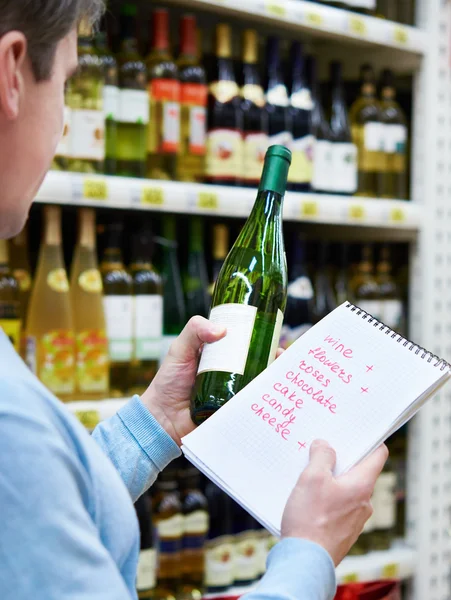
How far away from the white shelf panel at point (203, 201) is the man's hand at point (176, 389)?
648 millimetres

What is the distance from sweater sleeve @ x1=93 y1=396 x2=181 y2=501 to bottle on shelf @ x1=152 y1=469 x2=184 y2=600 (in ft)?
3.04

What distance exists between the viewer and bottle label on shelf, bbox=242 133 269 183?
2021 millimetres

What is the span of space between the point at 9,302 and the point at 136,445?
2.71ft

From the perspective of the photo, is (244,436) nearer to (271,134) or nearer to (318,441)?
(318,441)

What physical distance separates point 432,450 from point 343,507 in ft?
4.92

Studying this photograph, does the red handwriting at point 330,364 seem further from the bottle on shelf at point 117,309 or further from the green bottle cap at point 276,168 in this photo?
the bottle on shelf at point 117,309

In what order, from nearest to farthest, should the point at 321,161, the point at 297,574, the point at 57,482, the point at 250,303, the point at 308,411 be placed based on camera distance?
1. the point at 57,482
2. the point at 297,574
3. the point at 308,411
4. the point at 250,303
5. the point at 321,161

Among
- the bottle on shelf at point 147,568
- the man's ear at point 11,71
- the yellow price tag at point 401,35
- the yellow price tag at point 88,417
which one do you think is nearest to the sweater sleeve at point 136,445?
the man's ear at point 11,71

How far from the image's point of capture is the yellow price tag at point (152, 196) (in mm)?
1767

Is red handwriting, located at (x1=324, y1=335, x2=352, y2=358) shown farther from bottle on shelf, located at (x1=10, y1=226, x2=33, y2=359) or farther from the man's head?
bottle on shelf, located at (x1=10, y1=226, x2=33, y2=359)

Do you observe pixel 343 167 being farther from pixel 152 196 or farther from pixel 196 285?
pixel 152 196

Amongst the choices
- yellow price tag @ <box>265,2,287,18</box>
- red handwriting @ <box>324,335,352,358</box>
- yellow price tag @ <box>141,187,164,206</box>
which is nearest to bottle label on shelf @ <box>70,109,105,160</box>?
yellow price tag @ <box>141,187,164,206</box>

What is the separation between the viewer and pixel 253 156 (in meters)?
2.03

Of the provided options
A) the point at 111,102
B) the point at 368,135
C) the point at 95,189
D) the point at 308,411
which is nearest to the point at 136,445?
the point at 308,411
